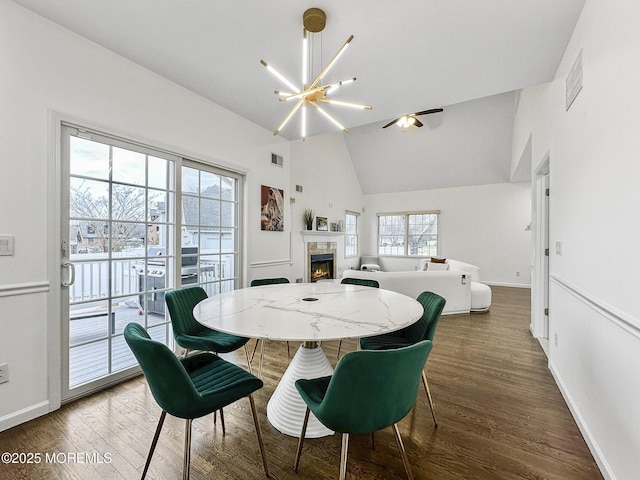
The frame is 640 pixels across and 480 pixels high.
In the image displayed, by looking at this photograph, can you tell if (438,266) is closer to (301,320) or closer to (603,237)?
(603,237)

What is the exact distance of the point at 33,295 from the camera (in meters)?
1.99

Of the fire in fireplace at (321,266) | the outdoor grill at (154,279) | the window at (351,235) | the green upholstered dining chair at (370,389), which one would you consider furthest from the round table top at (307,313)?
the window at (351,235)

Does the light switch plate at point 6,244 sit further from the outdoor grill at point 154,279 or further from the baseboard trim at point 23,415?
the baseboard trim at point 23,415

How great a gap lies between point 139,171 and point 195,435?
7.19ft

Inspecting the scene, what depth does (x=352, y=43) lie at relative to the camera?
227 centimetres

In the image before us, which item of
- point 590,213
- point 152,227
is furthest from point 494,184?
point 152,227

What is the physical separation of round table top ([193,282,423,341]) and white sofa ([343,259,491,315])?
2077 mm

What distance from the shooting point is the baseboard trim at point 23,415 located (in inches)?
72.8

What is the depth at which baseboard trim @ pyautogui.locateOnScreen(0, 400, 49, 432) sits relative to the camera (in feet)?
6.07

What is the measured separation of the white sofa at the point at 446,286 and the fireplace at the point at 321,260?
6.61 feet

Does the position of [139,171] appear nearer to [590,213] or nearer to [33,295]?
[33,295]

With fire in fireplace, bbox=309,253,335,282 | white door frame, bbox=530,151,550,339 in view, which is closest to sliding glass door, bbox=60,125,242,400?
fire in fireplace, bbox=309,253,335,282

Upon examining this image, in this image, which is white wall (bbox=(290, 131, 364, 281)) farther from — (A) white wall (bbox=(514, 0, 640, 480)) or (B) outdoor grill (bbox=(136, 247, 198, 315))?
(A) white wall (bbox=(514, 0, 640, 480))

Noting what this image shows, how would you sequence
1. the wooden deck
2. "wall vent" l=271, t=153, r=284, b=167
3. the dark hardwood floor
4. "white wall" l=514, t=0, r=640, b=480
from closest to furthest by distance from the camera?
"white wall" l=514, t=0, r=640, b=480, the dark hardwood floor, the wooden deck, "wall vent" l=271, t=153, r=284, b=167
